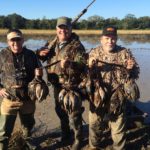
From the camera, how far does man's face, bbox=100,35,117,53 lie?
20.6ft

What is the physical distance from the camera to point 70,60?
6551mm

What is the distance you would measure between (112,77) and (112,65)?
0.68ft

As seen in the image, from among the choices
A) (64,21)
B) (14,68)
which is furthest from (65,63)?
(14,68)

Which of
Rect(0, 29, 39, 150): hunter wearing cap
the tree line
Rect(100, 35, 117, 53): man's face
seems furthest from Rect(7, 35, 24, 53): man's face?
the tree line

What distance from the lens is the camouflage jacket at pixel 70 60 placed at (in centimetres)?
655

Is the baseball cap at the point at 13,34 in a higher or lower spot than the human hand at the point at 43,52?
higher

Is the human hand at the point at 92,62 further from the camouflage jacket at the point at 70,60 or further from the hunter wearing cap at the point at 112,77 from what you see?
the camouflage jacket at the point at 70,60

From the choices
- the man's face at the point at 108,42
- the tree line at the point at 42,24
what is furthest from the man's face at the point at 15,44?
the tree line at the point at 42,24

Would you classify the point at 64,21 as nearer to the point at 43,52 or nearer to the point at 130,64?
the point at 43,52

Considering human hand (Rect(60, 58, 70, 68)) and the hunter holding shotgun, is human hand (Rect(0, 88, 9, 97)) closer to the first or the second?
the hunter holding shotgun

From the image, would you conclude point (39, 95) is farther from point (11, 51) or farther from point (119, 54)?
point (119, 54)

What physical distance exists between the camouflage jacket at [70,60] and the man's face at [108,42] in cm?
44

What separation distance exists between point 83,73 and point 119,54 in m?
0.72

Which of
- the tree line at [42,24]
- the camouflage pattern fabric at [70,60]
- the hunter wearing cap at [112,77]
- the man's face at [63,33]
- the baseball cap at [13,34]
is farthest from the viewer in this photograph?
the tree line at [42,24]
